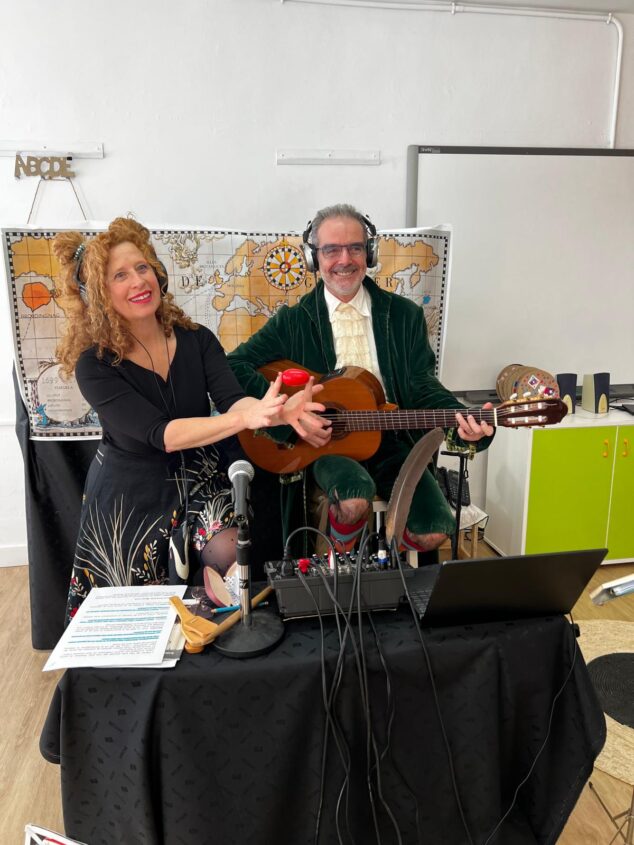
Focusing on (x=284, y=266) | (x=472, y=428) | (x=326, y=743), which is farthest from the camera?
(x=284, y=266)

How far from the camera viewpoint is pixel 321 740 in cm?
130

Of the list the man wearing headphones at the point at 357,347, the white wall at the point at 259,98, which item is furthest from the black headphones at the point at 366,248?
the white wall at the point at 259,98

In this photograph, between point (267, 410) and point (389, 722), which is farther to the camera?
point (267, 410)

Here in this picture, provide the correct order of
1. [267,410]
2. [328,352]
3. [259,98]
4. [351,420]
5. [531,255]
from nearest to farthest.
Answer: [267,410]
[351,420]
[328,352]
[259,98]
[531,255]

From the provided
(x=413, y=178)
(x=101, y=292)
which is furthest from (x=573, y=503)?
(x=101, y=292)

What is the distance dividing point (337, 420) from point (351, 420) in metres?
0.05

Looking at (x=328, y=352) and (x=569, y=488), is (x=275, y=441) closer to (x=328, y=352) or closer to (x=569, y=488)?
(x=328, y=352)

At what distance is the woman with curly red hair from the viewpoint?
1947mm

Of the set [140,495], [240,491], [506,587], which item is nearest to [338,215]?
[140,495]

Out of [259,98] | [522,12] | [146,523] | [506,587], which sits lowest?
[146,523]

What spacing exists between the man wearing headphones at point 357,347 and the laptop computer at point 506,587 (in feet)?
2.51

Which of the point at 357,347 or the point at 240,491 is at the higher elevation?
the point at 357,347

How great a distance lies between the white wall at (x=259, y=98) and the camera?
2959 mm

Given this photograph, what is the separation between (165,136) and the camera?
3.07 m
